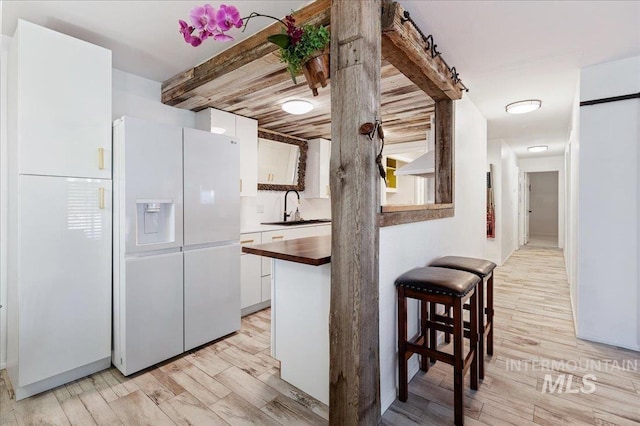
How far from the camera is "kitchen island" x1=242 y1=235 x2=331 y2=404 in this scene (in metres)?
1.78

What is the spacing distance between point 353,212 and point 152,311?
5.65 feet

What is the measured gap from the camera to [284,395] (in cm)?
190

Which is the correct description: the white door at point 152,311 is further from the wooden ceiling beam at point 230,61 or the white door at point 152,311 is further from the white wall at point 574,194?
the white wall at point 574,194

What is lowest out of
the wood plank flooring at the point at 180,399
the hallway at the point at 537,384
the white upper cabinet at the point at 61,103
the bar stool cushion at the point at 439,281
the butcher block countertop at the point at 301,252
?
the wood plank flooring at the point at 180,399

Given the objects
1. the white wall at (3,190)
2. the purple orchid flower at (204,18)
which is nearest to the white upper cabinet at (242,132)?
the white wall at (3,190)

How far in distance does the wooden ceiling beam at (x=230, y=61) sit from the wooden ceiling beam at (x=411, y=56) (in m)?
0.35

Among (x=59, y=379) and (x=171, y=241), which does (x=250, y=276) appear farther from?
(x=59, y=379)

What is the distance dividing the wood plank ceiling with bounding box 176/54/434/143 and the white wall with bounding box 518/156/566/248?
17.1 feet

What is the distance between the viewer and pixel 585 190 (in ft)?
8.48

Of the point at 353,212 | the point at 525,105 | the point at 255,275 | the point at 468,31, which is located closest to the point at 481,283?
the point at 353,212

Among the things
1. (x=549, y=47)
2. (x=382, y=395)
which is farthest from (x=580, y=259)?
(x=382, y=395)

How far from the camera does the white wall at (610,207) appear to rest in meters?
2.42

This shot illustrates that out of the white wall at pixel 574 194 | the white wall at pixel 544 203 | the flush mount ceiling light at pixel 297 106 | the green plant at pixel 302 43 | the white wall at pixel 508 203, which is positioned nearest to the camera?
the green plant at pixel 302 43

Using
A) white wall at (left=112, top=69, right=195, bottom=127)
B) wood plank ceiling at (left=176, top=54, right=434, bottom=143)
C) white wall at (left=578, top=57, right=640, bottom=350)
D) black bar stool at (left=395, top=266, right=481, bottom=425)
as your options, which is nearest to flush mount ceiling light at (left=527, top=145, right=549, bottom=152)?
wood plank ceiling at (left=176, top=54, right=434, bottom=143)
